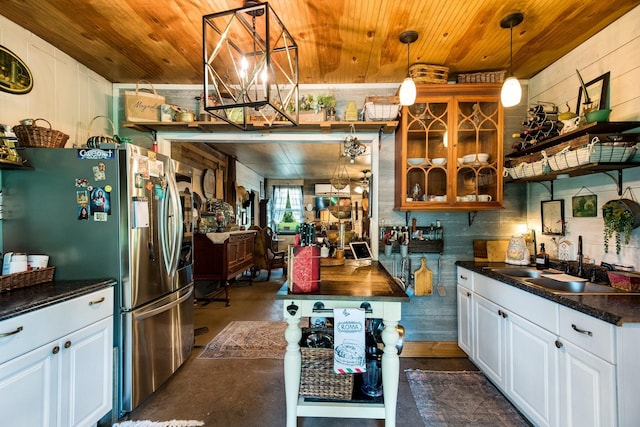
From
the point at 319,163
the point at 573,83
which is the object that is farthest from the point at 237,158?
the point at 573,83

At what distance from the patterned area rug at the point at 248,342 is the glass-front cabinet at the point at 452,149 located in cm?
181

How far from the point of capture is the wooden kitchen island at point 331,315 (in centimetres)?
164

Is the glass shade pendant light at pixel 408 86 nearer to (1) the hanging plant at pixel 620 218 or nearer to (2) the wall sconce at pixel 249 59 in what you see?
(2) the wall sconce at pixel 249 59

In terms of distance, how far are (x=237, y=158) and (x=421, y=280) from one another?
476cm

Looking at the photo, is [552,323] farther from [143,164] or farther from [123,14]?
[123,14]

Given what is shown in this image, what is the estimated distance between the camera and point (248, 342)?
3117mm

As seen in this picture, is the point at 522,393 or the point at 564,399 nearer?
the point at 564,399

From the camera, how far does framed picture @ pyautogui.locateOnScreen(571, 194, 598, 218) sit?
2141 mm

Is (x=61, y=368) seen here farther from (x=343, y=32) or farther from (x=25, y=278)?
(x=343, y=32)

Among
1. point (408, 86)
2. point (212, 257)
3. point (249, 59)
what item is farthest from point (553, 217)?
point (212, 257)

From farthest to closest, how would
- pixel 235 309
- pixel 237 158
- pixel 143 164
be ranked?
pixel 237 158 → pixel 235 309 → pixel 143 164

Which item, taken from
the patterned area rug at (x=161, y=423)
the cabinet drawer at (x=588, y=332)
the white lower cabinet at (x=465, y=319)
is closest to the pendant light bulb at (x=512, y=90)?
the cabinet drawer at (x=588, y=332)

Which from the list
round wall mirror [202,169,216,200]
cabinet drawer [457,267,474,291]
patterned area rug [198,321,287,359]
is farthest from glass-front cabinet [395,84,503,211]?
round wall mirror [202,169,216,200]

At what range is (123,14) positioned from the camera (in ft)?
6.40
